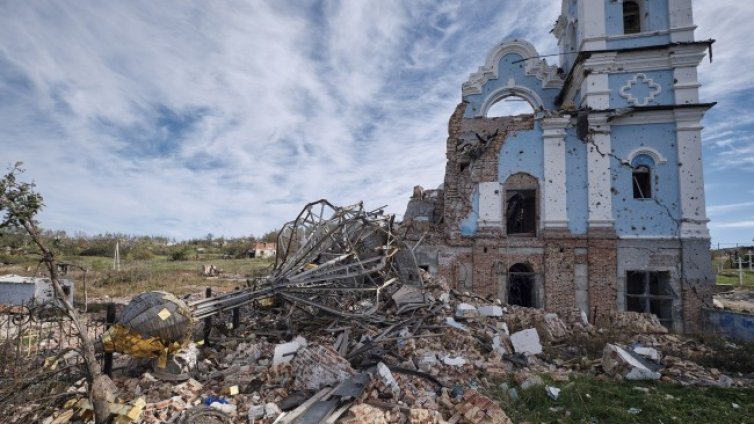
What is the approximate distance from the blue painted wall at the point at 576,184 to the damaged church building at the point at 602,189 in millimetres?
33

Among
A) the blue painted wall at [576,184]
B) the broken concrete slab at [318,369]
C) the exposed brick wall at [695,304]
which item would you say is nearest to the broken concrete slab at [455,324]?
the broken concrete slab at [318,369]

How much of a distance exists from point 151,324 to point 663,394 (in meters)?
7.85

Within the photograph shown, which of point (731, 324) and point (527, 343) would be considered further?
point (731, 324)

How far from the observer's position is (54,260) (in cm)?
412

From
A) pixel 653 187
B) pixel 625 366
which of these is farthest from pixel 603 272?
pixel 625 366

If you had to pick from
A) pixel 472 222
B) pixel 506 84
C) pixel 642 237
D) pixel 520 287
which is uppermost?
pixel 506 84

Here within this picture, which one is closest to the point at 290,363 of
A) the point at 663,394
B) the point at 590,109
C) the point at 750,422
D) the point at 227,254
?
the point at 663,394

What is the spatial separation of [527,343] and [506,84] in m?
10.7

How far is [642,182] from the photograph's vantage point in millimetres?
12867

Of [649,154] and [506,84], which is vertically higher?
[506,84]

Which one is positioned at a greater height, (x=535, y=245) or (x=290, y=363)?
(x=535, y=245)

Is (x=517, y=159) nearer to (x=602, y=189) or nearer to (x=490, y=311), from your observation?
(x=602, y=189)

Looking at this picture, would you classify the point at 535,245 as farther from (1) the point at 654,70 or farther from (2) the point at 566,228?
(1) the point at 654,70

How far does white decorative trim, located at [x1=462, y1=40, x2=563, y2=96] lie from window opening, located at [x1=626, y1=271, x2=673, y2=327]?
7.77 meters
